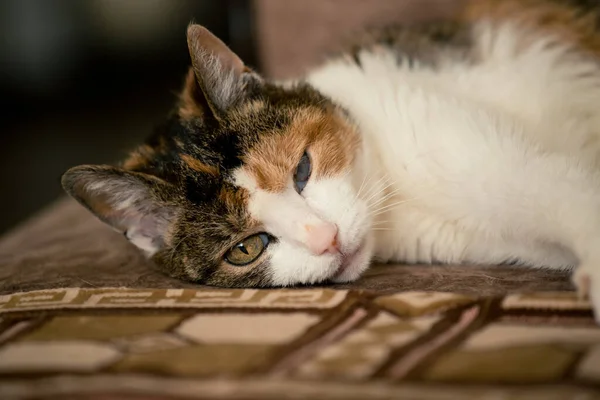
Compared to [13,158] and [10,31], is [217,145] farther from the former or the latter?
[10,31]

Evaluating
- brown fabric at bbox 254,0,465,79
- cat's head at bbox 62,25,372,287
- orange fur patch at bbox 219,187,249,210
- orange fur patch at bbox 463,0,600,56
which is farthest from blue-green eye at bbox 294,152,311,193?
orange fur patch at bbox 463,0,600,56

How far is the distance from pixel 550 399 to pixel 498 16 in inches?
64.0

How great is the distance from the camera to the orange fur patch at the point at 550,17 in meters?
1.89

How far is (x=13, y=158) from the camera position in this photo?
176 inches

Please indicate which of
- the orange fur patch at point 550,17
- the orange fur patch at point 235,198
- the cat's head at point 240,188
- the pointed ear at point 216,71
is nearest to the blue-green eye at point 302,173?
the cat's head at point 240,188

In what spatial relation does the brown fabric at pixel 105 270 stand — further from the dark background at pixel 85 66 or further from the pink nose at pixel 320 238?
the dark background at pixel 85 66

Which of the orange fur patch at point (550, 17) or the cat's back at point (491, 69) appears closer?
the cat's back at point (491, 69)

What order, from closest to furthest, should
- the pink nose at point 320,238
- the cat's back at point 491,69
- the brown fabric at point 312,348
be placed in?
the brown fabric at point 312,348 < the pink nose at point 320,238 < the cat's back at point 491,69

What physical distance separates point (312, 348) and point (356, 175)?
58 cm

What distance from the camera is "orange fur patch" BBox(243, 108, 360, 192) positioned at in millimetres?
1312

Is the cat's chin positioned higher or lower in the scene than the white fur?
lower

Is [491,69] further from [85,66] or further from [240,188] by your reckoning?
[85,66]

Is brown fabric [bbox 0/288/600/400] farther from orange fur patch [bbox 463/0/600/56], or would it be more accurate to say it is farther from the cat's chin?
orange fur patch [bbox 463/0/600/56]

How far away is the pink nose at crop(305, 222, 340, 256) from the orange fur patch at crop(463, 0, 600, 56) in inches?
47.3
